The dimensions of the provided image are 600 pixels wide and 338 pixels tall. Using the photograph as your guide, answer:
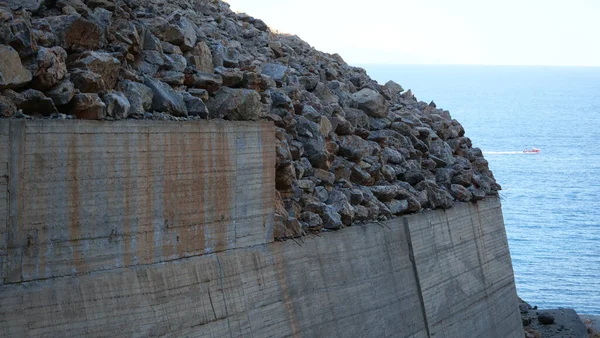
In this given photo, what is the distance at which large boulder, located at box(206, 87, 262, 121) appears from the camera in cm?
1021

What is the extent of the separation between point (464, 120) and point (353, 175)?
2983 inches

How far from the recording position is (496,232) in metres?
15.3

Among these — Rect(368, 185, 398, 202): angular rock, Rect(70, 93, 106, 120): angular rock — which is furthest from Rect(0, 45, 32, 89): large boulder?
Rect(368, 185, 398, 202): angular rock

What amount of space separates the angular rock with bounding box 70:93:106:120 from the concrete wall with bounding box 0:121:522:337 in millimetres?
173

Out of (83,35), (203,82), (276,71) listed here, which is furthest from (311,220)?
(83,35)

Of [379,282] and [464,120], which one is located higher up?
[379,282]

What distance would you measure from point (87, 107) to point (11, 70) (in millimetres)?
629

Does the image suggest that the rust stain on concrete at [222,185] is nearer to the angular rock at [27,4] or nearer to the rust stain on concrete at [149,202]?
the rust stain on concrete at [149,202]

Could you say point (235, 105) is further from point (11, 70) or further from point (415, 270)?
point (415, 270)

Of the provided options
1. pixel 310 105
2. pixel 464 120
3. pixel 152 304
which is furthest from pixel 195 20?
pixel 464 120

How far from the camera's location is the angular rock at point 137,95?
30.0 ft

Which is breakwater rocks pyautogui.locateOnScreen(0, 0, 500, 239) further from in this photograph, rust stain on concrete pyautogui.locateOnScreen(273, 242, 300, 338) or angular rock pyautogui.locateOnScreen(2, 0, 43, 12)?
rust stain on concrete pyautogui.locateOnScreen(273, 242, 300, 338)

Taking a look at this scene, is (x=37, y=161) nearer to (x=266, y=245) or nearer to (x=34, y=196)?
(x=34, y=196)

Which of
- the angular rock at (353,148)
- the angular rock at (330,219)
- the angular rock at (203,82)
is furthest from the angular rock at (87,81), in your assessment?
the angular rock at (353,148)
